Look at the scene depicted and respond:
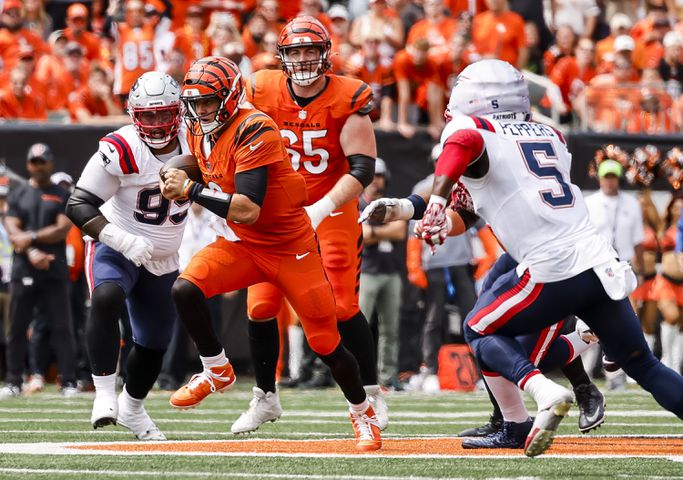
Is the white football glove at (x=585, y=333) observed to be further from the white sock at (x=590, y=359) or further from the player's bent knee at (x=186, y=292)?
the white sock at (x=590, y=359)

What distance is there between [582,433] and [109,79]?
26.4 feet

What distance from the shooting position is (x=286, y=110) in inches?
264

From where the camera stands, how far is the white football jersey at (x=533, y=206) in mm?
5121

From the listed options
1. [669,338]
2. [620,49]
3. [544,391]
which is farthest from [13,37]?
[544,391]

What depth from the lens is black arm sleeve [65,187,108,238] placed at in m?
6.11

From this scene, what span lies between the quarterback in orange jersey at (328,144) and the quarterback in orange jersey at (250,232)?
665 millimetres

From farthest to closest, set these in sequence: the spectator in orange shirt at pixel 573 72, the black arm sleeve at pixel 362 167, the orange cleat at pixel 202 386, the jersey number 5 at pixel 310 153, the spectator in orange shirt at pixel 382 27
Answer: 1. the spectator in orange shirt at pixel 573 72
2. the spectator in orange shirt at pixel 382 27
3. the jersey number 5 at pixel 310 153
4. the black arm sleeve at pixel 362 167
5. the orange cleat at pixel 202 386

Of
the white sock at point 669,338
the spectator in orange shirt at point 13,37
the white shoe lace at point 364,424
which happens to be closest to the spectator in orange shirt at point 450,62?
the white sock at point 669,338

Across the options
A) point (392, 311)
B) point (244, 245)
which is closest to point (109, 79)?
point (392, 311)

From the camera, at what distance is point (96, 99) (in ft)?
42.4

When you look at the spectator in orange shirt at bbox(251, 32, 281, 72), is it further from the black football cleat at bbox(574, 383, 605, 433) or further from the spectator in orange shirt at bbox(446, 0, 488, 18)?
the black football cleat at bbox(574, 383, 605, 433)

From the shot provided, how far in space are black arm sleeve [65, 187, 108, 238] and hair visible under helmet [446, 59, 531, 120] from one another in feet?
5.83

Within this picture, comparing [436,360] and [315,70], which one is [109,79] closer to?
[436,360]

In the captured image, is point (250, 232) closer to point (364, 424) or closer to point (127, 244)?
point (127, 244)
